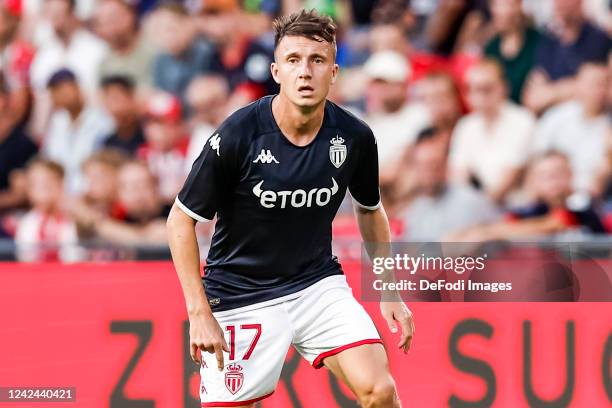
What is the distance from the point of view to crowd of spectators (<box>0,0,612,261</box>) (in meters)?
8.22

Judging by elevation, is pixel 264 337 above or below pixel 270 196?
below

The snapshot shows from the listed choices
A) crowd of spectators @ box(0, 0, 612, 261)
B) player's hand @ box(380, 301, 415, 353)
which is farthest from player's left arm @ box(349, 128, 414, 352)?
crowd of spectators @ box(0, 0, 612, 261)

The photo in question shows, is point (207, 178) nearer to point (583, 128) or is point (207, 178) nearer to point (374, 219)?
point (374, 219)

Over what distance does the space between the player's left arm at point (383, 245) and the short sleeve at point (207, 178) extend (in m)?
0.80

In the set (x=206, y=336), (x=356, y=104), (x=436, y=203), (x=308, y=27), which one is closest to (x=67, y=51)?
(x=356, y=104)

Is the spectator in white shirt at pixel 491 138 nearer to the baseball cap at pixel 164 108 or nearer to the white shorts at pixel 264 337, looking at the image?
the baseball cap at pixel 164 108

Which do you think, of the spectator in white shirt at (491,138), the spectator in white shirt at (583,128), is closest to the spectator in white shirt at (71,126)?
the spectator in white shirt at (491,138)

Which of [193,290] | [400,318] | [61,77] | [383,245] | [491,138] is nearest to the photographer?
[193,290]

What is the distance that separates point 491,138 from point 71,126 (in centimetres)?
366

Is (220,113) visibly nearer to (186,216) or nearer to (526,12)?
(526,12)

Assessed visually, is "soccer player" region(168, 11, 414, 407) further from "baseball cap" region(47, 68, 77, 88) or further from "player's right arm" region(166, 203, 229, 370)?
"baseball cap" region(47, 68, 77, 88)

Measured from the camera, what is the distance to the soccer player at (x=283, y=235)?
14.7 feet

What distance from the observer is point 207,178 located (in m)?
4.46

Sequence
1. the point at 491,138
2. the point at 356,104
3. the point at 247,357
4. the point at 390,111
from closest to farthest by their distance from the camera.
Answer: the point at 247,357
the point at 491,138
the point at 390,111
the point at 356,104
